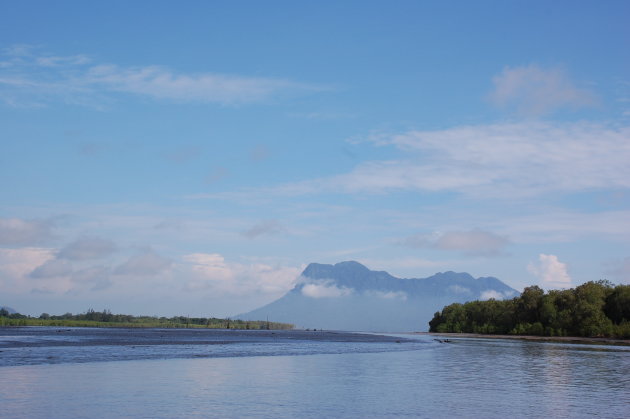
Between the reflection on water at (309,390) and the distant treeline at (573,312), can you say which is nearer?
the reflection on water at (309,390)

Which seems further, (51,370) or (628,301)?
(628,301)

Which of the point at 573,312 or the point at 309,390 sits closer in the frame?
the point at 309,390

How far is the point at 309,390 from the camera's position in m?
43.2

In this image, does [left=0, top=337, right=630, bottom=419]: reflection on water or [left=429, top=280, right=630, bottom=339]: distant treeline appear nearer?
[left=0, top=337, right=630, bottom=419]: reflection on water

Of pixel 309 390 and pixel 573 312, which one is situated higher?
pixel 573 312

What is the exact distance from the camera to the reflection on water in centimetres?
3378

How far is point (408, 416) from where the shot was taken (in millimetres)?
32688

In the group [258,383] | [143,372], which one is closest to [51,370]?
[143,372]

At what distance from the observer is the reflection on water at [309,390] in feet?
111

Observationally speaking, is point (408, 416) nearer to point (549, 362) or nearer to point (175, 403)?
point (175, 403)

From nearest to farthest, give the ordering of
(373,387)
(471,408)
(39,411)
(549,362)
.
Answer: (39,411)
(471,408)
(373,387)
(549,362)

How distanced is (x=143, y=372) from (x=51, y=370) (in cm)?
753

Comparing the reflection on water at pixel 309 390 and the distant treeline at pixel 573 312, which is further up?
the distant treeline at pixel 573 312

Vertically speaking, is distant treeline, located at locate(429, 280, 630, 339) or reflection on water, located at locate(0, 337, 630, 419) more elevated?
distant treeline, located at locate(429, 280, 630, 339)
